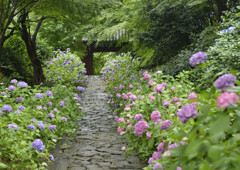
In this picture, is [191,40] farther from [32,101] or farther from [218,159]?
[218,159]

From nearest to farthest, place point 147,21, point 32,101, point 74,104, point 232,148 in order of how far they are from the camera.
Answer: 1. point 232,148
2. point 32,101
3. point 74,104
4. point 147,21

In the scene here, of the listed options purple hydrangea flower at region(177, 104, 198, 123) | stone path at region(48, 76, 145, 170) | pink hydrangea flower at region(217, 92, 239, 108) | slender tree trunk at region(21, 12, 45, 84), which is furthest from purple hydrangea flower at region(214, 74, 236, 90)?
slender tree trunk at region(21, 12, 45, 84)

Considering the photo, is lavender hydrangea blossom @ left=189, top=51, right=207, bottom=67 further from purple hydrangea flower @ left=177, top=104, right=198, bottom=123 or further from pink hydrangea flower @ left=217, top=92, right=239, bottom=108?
pink hydrangea flower @ left=217, top=92, right=239, bottom=108

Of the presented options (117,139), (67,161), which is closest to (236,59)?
(117,139)

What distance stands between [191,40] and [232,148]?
637 centimetres

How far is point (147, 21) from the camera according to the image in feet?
27.0

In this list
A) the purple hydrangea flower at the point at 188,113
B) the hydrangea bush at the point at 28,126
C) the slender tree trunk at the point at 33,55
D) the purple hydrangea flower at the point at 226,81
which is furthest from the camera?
the slender tree trunk at the point at 33,55

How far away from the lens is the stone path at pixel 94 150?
423cm

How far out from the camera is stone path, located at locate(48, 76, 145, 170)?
13.9 ft

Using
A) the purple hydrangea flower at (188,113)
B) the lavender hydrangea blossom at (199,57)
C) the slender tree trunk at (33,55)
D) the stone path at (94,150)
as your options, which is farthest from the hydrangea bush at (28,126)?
the slender tree trunk at (33,55)

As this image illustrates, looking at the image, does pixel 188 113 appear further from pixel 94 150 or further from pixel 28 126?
pixel 94 150

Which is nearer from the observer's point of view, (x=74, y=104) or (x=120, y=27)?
(x=74, y=104)

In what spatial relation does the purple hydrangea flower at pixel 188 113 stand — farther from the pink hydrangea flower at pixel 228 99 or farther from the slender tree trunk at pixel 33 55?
the slender tree trunk at pixel 33 55

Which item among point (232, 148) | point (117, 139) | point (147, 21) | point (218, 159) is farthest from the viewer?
point (147, 21)
